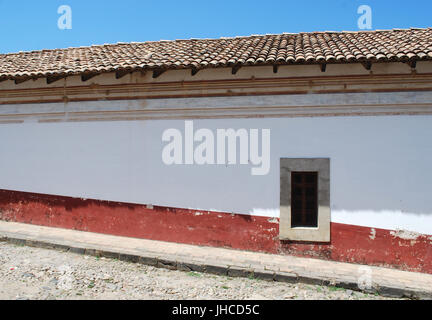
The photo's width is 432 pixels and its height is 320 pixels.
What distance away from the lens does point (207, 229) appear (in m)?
6.30

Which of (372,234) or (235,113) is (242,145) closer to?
(235,113)

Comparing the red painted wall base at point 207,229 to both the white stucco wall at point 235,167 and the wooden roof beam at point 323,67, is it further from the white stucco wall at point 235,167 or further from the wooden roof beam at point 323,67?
the wooden roof beam at point 323,67

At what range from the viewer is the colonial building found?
5.63 meters

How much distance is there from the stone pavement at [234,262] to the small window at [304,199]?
0.72m

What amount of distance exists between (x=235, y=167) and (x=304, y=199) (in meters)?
1.49

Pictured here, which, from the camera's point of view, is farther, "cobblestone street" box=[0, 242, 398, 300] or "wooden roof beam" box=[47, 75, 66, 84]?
Answer: "wooden roof beam" box=[47, 75, 66, 84]

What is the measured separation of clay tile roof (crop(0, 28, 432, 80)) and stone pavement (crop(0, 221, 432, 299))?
11.2 ft

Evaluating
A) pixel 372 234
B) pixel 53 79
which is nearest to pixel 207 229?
pixel 372 234

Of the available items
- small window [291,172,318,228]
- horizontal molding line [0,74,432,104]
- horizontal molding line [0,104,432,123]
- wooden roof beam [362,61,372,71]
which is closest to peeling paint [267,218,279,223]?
small window [291,172,318,228]

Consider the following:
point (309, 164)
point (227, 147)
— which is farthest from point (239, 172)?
point (309, 164)

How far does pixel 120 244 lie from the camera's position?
245 inches

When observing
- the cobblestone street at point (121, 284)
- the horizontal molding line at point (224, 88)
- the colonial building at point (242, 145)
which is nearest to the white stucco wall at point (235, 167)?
the colonial building at point (242, 145)

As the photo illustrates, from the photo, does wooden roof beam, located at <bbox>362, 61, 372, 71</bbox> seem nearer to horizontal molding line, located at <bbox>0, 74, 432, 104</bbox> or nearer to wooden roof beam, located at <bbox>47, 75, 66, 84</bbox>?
horizontal molding line, located at <bbox>0, 74, 432, 104</bbox>

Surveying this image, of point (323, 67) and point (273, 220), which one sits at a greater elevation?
point (323, 67)
